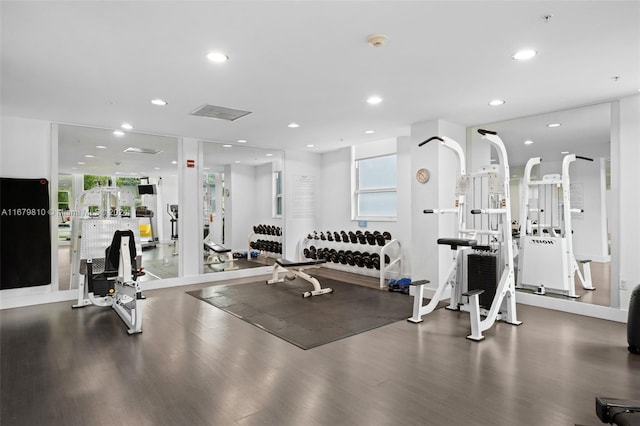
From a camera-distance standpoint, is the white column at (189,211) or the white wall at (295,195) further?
the white wall at (295,195)

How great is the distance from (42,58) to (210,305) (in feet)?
10.2

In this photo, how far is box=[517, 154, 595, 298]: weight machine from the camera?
4566mm

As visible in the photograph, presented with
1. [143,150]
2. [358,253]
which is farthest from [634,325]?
[143,150]

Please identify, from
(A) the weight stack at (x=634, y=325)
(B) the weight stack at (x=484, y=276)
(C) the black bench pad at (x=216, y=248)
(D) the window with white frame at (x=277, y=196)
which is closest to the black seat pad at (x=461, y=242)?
(B) the weight stack at (x=484, y=276)

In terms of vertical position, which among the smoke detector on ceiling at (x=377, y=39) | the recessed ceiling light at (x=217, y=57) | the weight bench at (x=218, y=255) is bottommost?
the weight bench at (x=218, y=255)

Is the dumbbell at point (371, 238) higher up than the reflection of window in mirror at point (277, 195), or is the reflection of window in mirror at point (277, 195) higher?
the reflection of window in mirror at point (277, 195)

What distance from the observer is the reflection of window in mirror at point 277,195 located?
23.6ft

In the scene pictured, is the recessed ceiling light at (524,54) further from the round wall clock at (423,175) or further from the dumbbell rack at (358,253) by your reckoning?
the dumbbell rack at (358,253)

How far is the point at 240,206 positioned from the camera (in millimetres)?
6863

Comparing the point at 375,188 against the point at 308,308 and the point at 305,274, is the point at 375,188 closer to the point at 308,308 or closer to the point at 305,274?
the point at 305,274

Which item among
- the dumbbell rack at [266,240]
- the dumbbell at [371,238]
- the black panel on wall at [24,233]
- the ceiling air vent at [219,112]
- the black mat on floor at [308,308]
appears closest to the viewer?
the black mat on floor at [308,308]

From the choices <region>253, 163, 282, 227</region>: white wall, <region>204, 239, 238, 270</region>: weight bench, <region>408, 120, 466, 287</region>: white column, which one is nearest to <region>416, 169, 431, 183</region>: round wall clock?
<region>408, 120, 466, 287</region>: white column

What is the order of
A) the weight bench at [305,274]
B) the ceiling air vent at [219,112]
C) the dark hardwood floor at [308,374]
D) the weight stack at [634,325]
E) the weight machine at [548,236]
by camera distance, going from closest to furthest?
the dark hardwood floor at [308,374], the weight stack at [634,325], the ceiling air vent at [219,112], the weight machine at [548,236], the weight bench at [305,274]

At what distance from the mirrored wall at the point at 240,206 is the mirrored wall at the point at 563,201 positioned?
404 centimetres
